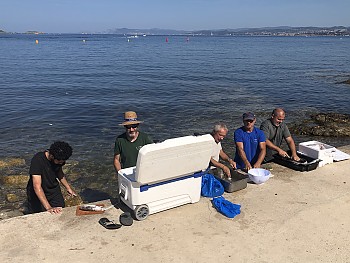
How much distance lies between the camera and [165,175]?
16.2 ft

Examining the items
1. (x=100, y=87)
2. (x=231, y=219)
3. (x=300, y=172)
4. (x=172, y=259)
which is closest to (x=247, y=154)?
(x=300, y=172)

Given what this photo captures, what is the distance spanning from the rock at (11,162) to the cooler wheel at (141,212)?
25.3ft

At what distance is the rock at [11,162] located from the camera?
11084 mm

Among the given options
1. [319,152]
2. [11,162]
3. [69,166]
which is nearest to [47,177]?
[69,166]

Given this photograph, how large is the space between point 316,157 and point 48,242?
5927 mm

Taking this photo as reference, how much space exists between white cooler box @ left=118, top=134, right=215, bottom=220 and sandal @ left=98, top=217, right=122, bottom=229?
1.11 ft

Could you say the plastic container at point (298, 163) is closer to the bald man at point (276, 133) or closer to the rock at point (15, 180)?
the bald man at point (276, 133)

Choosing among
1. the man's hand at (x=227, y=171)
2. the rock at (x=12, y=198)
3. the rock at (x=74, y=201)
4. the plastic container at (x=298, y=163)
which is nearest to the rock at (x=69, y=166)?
the rock at (x=12, y=198)

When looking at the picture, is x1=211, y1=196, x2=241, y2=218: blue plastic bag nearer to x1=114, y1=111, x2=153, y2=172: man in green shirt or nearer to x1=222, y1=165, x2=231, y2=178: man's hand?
x1=222, y1=165, x2=231, y2=178: man's hand

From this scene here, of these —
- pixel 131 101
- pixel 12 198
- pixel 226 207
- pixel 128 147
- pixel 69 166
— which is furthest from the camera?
pixel 131 101

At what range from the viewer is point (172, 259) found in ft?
14.3

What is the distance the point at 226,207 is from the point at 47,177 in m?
3.03

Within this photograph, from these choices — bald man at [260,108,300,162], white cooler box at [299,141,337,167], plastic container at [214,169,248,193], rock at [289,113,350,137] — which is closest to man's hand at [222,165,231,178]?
plastic container at [214,169,248,193]

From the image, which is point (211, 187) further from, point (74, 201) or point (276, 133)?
point (74, 201)
